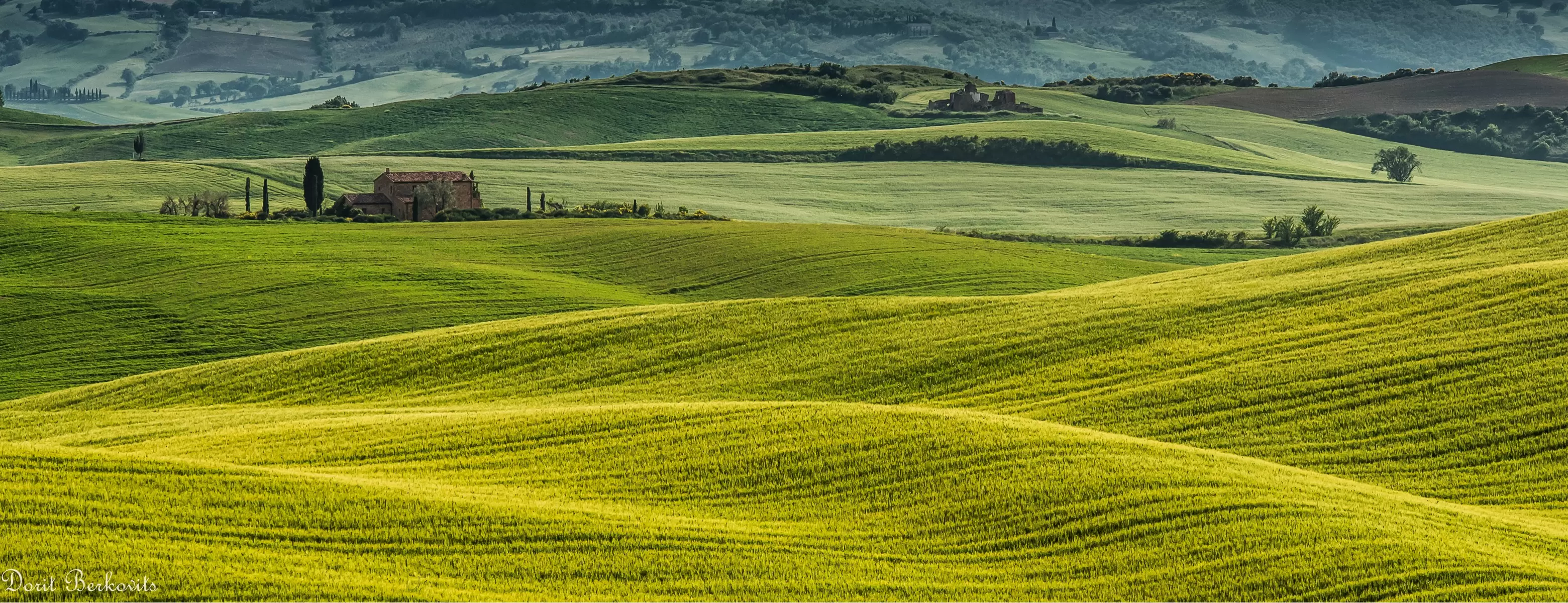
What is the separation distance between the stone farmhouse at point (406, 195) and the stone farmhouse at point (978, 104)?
267 ft

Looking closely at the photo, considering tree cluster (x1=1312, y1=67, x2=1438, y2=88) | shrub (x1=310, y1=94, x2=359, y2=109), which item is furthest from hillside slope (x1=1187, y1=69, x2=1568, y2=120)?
shrub (x1=310, y1=94, x2=359, y2=109)

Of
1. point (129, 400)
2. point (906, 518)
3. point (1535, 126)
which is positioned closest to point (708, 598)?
point (906, 518)

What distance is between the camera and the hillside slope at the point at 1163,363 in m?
22.2

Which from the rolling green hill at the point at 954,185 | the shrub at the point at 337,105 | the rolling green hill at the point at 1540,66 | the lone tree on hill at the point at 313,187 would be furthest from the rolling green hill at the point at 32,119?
the rolling green hill at the point at 1540,66

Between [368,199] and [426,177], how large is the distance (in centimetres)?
369

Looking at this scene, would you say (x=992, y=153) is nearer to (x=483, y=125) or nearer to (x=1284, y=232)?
(x=1284, y=232)

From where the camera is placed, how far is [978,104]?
16362 centimetres

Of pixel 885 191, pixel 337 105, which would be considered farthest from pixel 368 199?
pixel 337 105

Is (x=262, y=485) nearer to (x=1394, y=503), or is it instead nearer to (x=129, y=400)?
(x=1394, y=503)

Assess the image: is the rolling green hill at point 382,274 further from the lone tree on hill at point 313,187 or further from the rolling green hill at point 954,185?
the rolling green hill at point 954,185

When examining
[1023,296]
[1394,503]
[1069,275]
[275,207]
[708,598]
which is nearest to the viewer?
[708,598]

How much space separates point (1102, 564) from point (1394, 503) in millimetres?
4357

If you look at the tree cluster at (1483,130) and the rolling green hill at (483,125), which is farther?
the tree cluster at (1483,130)

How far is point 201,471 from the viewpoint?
16891mm
